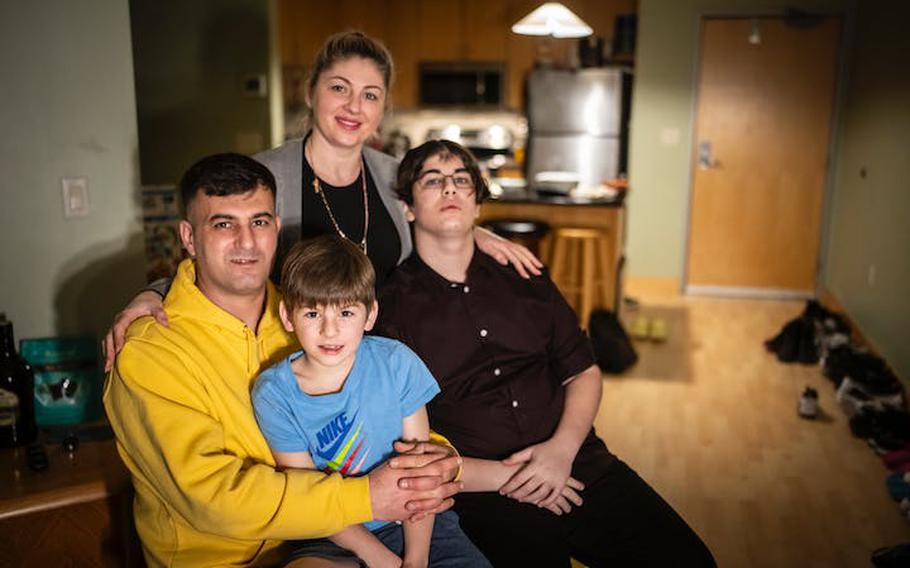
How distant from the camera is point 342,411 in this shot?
1629 mm

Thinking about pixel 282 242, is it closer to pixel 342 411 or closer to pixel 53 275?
pixel 342 411

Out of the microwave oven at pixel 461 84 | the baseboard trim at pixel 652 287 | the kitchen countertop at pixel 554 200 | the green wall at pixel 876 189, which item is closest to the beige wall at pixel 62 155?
the kitchen countertop at pixel 554 200

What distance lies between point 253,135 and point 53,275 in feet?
8.10

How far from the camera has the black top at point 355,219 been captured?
217cm

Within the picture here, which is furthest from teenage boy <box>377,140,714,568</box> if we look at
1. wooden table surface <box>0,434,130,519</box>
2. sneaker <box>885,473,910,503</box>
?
sneaker <box>885,473,910,503</box>

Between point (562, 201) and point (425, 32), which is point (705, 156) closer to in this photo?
point (562, 201)

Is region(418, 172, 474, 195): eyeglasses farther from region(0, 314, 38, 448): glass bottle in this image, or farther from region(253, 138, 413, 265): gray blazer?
region(0, 314, 38, 448): glass bottle

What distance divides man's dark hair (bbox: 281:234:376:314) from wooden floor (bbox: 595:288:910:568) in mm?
1780

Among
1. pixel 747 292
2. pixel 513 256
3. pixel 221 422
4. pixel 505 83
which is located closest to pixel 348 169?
pixel 513 256

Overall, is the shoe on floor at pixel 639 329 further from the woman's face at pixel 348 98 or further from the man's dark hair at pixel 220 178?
the man's dark hair at pixel 220 178

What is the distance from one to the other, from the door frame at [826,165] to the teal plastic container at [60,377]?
4977 millimetres

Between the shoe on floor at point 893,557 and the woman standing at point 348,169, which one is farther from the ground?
the woman standing at point 348,169

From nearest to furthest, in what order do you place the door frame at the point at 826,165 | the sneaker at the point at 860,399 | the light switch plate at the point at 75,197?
the light switch plate at the point at 75,197 → the sneaker at the point at 860,399 → the door frame at the point at 826,165

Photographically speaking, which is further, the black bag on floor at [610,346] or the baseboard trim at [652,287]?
the baseboard trim at [652,287]
